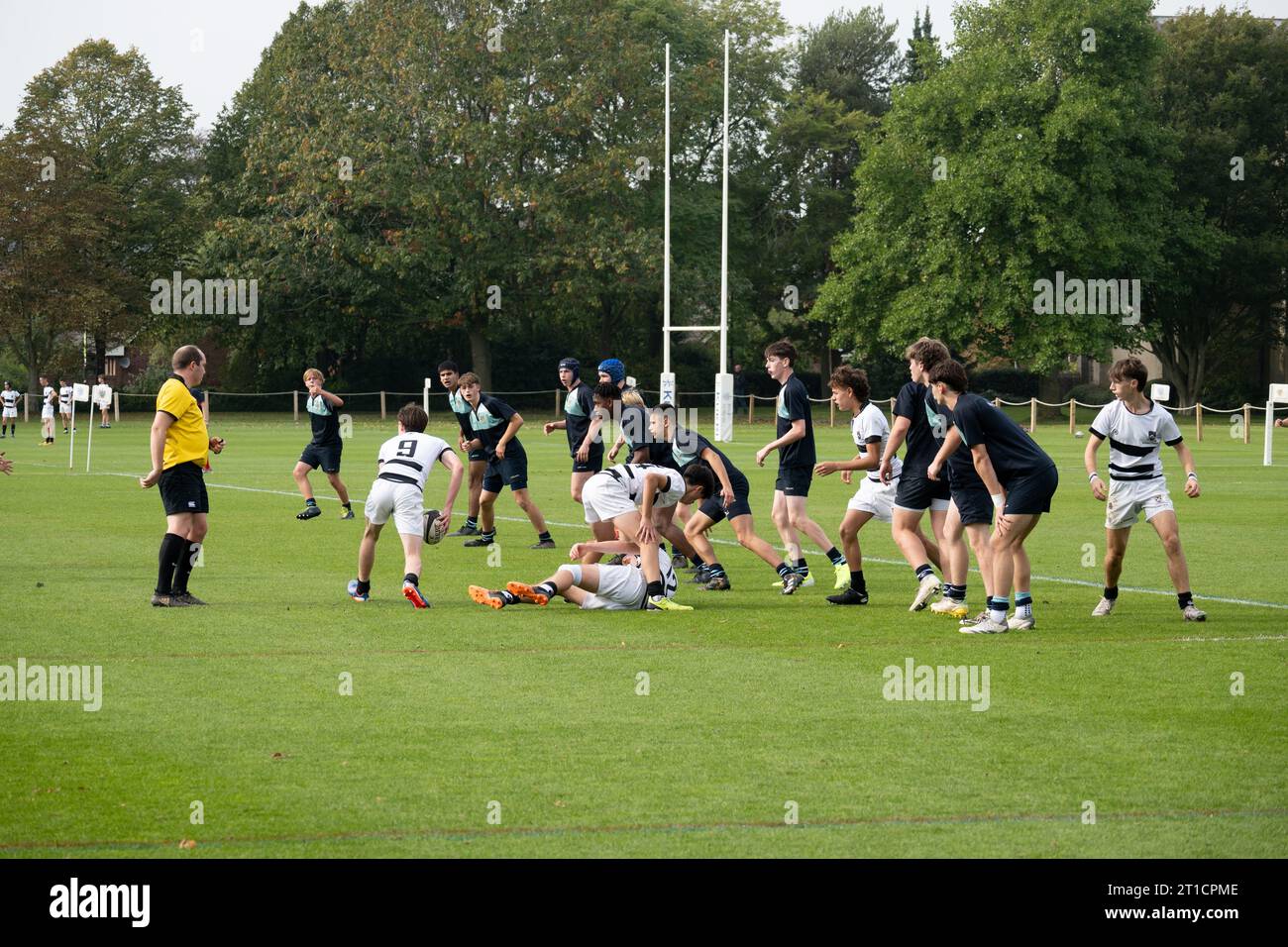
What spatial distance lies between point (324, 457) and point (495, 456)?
14.1ft

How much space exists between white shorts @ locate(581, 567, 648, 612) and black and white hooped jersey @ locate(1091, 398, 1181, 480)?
12.1ft

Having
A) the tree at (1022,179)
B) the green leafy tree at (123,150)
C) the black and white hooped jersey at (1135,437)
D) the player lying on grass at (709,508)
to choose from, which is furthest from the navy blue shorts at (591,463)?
the green leafy tree at (123,150)

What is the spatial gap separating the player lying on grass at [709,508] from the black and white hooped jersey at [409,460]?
2114 mm

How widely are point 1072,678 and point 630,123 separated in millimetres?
55765

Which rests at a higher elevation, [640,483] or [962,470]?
[962,470]

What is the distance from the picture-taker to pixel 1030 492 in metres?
11.1

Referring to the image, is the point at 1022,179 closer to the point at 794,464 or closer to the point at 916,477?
the point at 794,464

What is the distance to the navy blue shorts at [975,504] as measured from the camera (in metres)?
11.9

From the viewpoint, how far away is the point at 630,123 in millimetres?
63094

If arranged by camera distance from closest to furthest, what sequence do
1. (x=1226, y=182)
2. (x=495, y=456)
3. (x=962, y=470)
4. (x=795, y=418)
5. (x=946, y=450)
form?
(x=946, y=450)
(x=962, y=470)
(x=795, y=418)
(x=495, y=456)
(x=1226, y=182)

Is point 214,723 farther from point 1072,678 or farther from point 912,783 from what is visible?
point 1072,678

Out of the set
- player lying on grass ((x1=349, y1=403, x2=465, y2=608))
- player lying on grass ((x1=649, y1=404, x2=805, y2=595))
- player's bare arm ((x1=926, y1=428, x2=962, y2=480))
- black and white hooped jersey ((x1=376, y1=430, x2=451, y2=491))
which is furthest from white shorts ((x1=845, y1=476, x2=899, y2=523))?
black and white hooped jersey ((x1=376, y1=430, x2=451, y2=491))

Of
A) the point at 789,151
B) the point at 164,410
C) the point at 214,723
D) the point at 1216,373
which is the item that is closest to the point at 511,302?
the point at 789,151

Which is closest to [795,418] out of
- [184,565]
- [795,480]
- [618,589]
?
[795,480]
